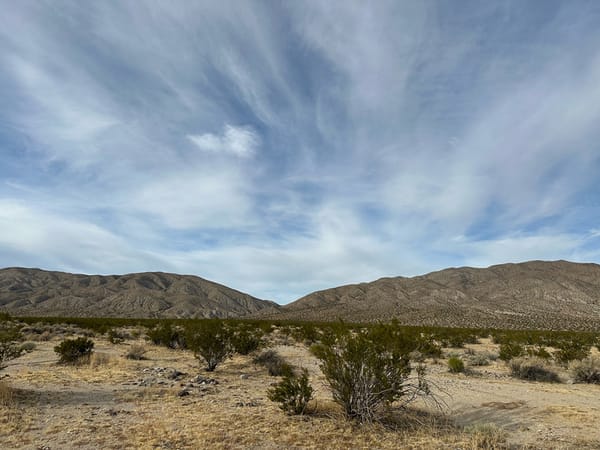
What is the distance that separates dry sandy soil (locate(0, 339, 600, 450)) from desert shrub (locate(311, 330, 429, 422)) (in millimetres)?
413

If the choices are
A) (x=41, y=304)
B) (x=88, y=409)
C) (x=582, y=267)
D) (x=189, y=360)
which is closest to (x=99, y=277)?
(x=41, y=304)

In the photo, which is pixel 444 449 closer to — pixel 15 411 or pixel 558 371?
pixel 15 411

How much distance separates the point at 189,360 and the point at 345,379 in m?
11.3

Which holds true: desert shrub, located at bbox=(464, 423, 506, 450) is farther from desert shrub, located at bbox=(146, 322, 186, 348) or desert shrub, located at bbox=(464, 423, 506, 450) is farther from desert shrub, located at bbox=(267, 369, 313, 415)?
desert shrub, located at bbox=(146, 322, 186, 348)

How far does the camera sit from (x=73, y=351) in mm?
15016

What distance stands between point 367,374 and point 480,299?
9472 centimetres

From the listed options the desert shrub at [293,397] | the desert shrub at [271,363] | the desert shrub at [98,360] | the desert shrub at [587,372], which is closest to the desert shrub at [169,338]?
the desert shrub at [98,360]

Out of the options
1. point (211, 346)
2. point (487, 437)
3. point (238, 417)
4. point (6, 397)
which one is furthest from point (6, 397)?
point (487, 437)

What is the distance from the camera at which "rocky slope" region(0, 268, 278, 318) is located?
319ft

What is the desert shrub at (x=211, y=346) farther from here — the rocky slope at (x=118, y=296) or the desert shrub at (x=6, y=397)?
the rocky slope at (x=118, y=296)

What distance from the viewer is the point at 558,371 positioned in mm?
15930

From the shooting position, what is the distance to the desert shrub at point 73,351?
1462 cm

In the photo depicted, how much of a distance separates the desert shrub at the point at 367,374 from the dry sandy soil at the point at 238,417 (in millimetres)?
413

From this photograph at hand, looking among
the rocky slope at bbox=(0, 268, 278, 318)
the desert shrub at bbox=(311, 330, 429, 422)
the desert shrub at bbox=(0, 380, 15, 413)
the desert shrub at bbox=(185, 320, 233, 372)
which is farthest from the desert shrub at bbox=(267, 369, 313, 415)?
the rocky slope at bbox=(0, 268, 278, 318)
